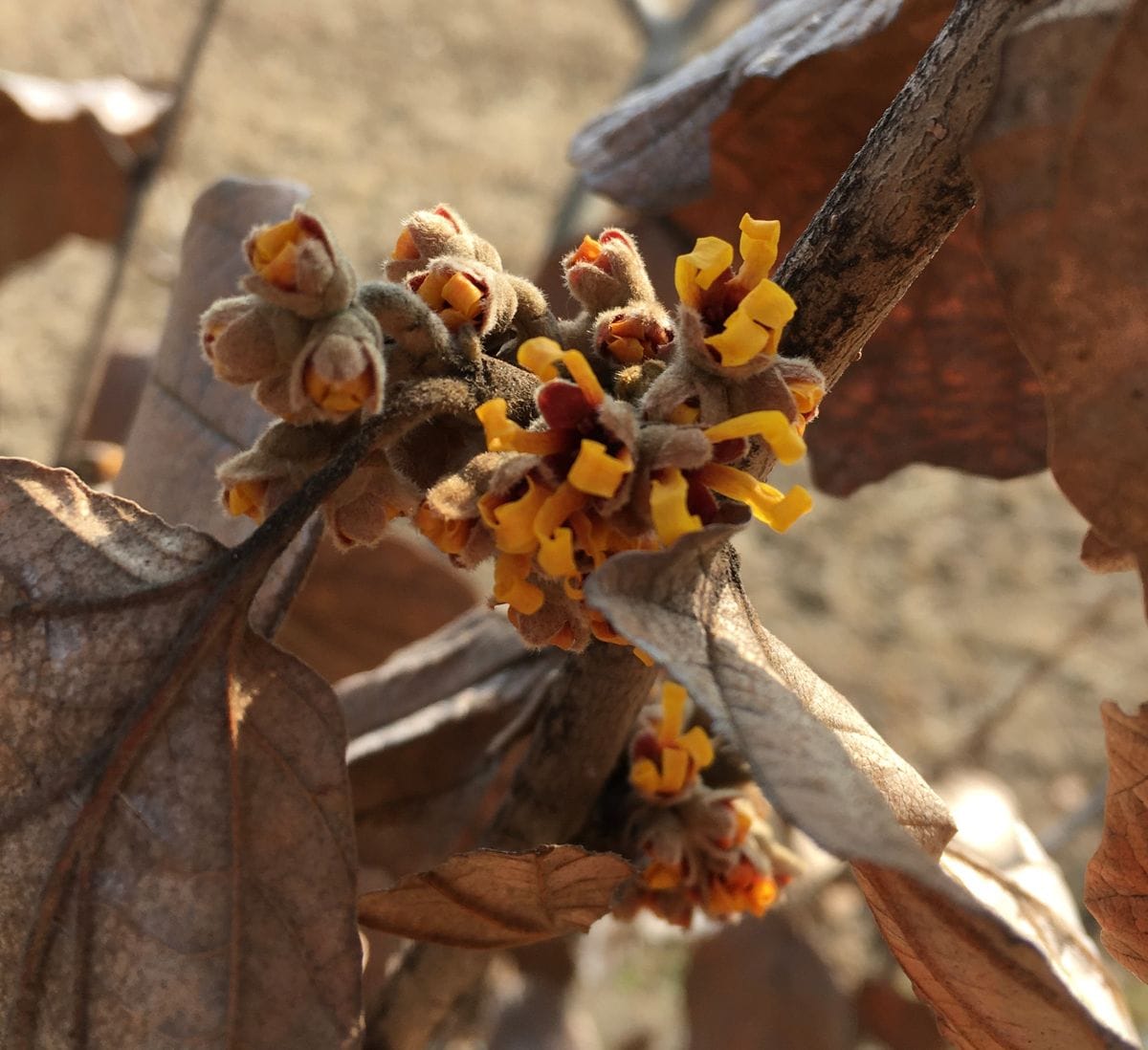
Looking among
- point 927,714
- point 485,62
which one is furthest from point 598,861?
point 485,62

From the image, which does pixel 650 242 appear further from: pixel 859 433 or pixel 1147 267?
pixel 1147 267

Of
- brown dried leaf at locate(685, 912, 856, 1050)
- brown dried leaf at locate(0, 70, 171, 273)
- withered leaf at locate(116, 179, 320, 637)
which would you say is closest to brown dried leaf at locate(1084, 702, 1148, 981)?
withered leaf at locate(116, 179, 320, 637)

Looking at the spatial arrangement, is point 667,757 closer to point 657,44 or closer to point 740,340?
point 740,340

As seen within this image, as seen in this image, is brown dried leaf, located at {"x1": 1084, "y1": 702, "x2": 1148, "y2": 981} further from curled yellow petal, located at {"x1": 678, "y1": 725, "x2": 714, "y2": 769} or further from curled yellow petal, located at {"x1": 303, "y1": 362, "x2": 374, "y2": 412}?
curled yellow petal, located at {"x1": 303, "y1": 362, "x2": 374, "y2": 412}

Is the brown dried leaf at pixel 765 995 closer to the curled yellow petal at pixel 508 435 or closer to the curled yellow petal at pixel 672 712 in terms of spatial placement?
the curled yellow petal at pixel 672 712

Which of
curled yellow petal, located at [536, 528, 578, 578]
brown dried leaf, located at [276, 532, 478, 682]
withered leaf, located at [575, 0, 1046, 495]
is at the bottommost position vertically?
curled yellow petal, located at [536, 528, 578, 578]

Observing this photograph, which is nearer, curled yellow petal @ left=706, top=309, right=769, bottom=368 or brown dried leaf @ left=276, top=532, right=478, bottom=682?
curled yellow petal @ left=706, top=309, right=769, bottom=368
